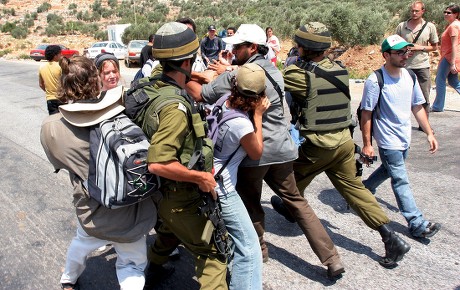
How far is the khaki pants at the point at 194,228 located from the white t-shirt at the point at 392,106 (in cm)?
196

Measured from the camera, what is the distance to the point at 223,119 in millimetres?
2668

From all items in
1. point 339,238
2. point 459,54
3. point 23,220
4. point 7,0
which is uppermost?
point 459,54

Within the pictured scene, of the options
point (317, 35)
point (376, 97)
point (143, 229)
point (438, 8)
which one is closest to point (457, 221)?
point (376, 97)

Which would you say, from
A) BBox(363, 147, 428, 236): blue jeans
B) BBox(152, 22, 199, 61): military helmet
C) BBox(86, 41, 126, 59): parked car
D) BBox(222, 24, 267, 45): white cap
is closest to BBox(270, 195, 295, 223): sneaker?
BBox(363, 147, 428, 236): blue jeans

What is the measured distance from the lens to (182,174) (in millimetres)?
2275

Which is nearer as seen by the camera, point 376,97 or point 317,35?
point 317,35

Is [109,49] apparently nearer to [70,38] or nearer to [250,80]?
[70,38]

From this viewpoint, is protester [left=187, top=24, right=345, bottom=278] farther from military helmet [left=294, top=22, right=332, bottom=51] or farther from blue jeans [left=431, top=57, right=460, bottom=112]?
blue jeans [left=431, top=57, right=460, bottom=112]

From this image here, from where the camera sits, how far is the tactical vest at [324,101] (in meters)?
3.30

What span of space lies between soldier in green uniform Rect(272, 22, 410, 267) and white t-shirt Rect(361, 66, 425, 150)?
35 cm

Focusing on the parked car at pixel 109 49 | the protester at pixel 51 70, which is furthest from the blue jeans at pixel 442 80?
the parked car at pixel 109 49

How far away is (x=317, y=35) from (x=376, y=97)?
85 cm

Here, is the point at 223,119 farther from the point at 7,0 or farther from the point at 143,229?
the point at 7,0

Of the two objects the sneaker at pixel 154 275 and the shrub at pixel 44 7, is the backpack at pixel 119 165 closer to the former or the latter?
the sneaker at pixel 154 275
